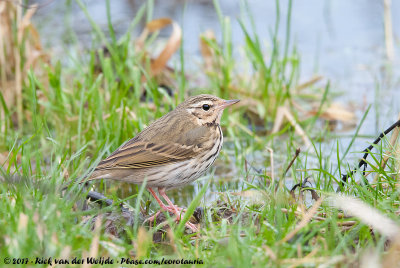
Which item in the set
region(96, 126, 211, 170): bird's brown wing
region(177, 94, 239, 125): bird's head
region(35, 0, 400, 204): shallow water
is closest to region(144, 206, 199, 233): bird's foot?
region(96, 126, 211, 170): bird's brown wing

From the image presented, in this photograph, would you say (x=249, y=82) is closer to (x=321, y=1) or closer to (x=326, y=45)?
(x=326, y=45)

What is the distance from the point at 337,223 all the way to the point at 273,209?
20.2 inches

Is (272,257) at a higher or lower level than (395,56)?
lower

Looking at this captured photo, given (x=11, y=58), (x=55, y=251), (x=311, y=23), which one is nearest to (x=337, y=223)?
(x=55, y=251)

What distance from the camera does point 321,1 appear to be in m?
13.8

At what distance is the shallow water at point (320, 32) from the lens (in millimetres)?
10180

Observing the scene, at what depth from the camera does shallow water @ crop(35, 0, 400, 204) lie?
10.2 meters

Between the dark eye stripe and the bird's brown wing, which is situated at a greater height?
the dark eye stripe

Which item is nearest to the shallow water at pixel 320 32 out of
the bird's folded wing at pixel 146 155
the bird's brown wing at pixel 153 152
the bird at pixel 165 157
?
the bird at pixel 165 157

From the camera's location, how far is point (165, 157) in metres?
5.97

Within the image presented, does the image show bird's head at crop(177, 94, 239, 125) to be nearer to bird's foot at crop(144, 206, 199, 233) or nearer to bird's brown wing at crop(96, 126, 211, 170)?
bird's brown wing at crop(96, 126, 211, 170)

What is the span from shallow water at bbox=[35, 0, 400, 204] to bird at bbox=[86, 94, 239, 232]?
10.4 ft

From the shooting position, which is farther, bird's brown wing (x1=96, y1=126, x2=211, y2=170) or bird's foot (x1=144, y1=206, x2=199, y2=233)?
bird's brown wing (x1=96, y1=126, x2=211, y2=170)

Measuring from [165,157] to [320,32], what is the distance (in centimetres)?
720
